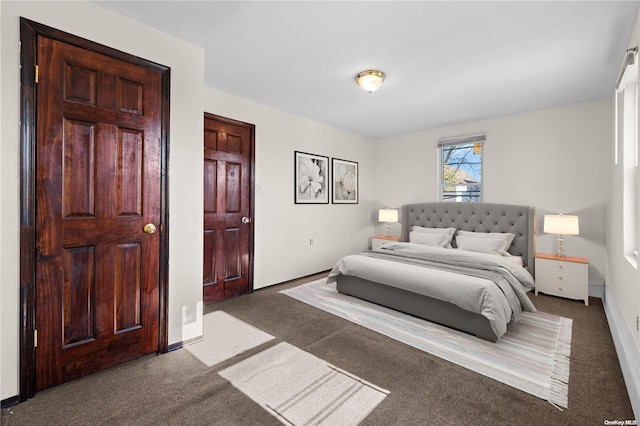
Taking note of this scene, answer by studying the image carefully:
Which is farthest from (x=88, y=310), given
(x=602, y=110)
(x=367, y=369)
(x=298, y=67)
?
(x=602, y=110)

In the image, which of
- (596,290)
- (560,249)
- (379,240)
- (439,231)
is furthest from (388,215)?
(596,290)

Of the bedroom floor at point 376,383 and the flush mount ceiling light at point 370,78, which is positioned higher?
the flush mount ceiling light at point 370,78

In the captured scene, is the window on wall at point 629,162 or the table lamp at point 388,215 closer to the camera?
the window on wall at point 629,162

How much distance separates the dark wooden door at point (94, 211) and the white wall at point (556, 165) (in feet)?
14.9

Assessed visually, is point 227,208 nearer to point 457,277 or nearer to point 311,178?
point 311,178

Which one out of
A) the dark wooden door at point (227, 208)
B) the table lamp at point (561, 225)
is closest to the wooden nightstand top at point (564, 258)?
the table lamp at point (561, 225)

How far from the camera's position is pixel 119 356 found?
2129 millimetres

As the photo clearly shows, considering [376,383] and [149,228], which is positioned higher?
[149,228]

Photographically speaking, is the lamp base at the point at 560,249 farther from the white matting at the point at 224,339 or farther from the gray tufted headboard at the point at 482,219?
the white matting at the point at 224,339

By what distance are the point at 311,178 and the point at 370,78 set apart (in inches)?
82.5

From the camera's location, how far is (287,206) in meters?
4.43

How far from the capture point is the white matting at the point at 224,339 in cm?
232

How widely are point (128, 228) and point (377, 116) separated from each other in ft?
12.0

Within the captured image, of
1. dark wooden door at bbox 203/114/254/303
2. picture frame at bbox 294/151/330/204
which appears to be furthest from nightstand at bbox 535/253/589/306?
dark wooden door at bbox 203/114/254/303
